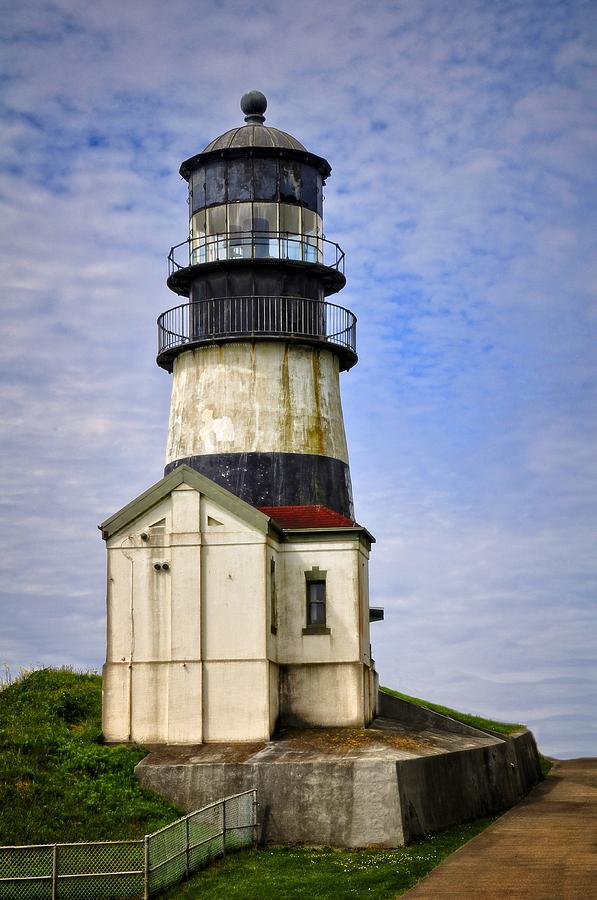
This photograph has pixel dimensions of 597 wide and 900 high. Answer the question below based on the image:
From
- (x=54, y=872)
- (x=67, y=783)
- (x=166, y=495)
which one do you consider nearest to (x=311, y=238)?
(x=166, y=495)

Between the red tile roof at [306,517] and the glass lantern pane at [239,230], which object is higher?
the glass lantern pane at [239,230]

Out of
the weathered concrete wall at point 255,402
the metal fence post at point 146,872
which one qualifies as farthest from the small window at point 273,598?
the metal fence post at point 146,872

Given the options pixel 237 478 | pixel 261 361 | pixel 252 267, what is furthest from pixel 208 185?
pixel 237 478

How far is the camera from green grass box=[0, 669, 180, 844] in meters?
22.6

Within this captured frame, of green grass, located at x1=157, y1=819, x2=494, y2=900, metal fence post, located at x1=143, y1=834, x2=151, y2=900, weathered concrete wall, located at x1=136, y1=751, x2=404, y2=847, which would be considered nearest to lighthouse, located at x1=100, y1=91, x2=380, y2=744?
weathered concrete wall, located at x1=136, y1=751, x2=404, y2=847

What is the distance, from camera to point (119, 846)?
20391mm

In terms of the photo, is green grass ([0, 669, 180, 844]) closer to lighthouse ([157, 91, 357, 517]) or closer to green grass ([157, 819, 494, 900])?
green grass ([157, 819, 494, 900])

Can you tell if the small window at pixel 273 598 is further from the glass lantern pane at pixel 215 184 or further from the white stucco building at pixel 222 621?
the glass lantern pane at pixel 215 184

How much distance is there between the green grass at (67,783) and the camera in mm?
22641

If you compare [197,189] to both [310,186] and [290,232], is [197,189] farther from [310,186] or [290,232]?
[310,186]

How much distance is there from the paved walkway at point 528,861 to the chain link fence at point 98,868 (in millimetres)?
3984

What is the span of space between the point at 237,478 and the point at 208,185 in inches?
298

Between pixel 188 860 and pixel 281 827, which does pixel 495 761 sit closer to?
pixel 281 827

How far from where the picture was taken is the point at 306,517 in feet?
97.9
